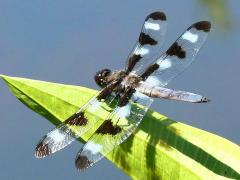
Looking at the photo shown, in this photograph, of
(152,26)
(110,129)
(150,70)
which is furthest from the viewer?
(152,26)

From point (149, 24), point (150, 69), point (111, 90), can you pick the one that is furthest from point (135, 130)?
point (149, 24)

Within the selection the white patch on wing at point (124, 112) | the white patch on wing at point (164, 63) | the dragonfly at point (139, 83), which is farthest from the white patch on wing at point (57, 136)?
the white patch on wing at point (164, 63)

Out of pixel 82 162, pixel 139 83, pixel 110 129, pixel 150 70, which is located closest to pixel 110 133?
pixel 110 129

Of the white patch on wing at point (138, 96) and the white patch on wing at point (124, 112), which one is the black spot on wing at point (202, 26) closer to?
the white patch on wing at point (138, 96)

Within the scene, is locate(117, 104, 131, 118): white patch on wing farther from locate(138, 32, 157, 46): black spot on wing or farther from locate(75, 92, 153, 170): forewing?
locate(138, 32, 157, 46): black spot on wing

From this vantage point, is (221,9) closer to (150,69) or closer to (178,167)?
(178,167)

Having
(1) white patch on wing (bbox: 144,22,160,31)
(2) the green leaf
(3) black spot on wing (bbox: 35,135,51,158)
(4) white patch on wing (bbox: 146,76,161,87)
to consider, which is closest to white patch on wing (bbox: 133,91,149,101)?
(4) white patch on wing (bbox: 146,76,161,87)

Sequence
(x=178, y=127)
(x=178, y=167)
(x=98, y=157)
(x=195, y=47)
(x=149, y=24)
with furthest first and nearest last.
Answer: (x=149, y=24) → (x=195, y=47) → (x=98, y=157) → (x=178, y=127) → (x=178, y=167)

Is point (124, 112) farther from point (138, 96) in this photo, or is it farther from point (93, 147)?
point (138, 96)
